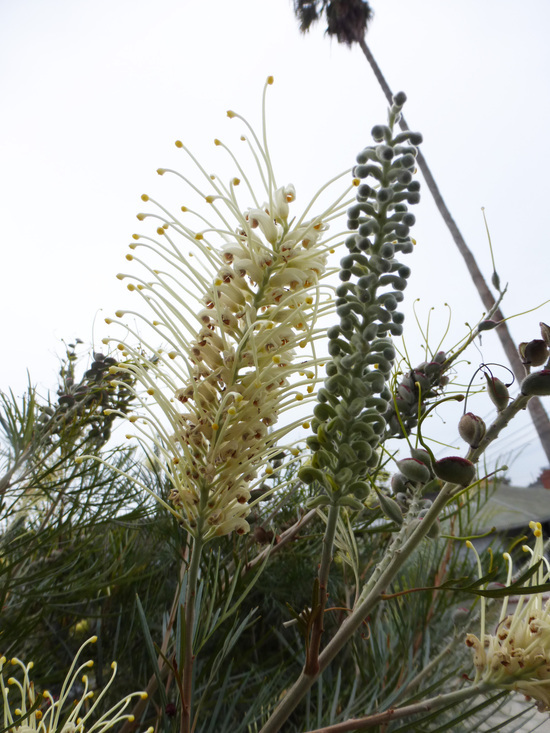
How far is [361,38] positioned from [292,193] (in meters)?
6.59

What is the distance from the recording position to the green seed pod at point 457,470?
0.37 meters

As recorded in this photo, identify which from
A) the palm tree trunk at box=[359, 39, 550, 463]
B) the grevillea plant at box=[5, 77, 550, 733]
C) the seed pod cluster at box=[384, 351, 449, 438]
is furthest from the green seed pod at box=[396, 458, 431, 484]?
the palm tree trunk at box=[359, 39, 550, 463]

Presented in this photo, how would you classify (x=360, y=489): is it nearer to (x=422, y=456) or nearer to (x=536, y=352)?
(x=422, y=456)

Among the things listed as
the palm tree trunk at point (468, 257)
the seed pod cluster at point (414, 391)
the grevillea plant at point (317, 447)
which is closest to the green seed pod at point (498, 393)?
the grevillea plant at point (317, 447)

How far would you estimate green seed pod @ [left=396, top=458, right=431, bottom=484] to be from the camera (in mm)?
456

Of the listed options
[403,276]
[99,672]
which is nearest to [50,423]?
[99,672]

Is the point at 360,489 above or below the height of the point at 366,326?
below

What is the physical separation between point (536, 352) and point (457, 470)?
0.46 feet

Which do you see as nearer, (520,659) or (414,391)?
(520,659)

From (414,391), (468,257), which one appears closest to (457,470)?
(414,391)

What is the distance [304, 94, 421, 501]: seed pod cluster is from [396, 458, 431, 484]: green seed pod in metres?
0.04

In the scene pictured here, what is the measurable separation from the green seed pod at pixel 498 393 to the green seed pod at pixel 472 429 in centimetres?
3

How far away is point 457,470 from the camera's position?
37cm

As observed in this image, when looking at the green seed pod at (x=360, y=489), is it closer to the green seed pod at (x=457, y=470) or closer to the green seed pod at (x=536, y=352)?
the green seed pod at (x=457, y=470)
